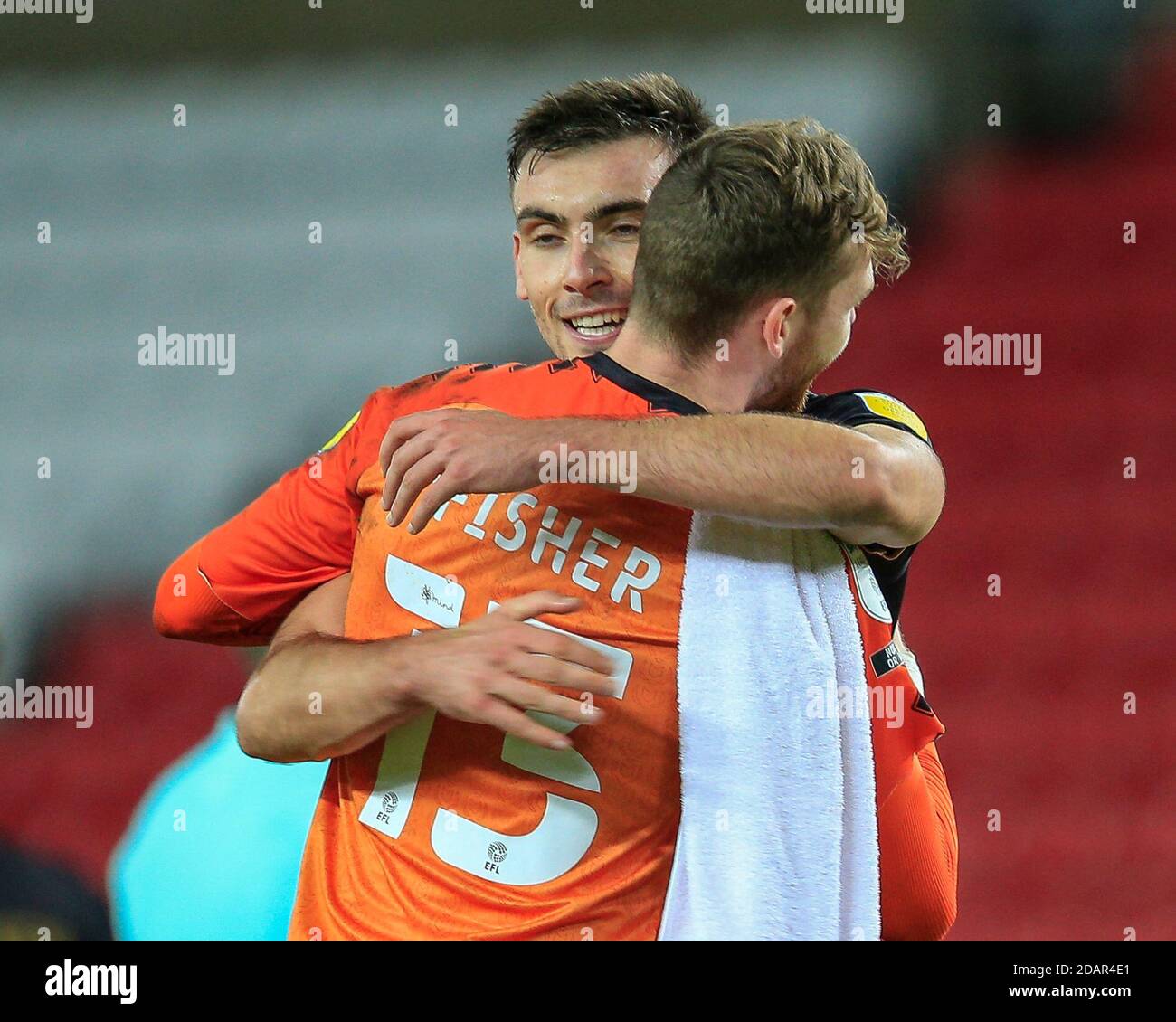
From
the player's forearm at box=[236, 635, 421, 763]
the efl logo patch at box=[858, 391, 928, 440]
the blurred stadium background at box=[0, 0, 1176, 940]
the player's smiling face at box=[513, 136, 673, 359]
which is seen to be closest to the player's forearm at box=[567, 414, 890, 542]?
the efl logo patch at box=[858, 391, 928, 440]

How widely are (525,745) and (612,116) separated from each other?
686 millimetres

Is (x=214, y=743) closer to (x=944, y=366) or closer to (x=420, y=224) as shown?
(x=420, y=224)

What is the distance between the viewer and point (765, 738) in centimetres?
90

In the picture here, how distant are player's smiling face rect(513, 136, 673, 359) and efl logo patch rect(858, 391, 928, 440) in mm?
334

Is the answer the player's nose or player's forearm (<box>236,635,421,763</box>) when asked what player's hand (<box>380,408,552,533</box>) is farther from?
the player's nose

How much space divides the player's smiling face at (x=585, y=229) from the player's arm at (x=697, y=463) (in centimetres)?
42

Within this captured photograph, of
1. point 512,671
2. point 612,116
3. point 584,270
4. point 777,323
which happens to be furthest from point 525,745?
point 612,116

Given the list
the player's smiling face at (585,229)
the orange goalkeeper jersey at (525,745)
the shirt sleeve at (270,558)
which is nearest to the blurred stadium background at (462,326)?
the player's smiling face at (585,229)

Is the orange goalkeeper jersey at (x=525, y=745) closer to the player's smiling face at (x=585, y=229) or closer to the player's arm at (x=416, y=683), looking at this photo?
the player's arm at (x=416, y=683)

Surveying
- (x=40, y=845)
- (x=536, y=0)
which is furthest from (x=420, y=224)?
(x=40, y=845)

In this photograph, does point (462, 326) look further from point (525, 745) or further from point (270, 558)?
point (525, 745)

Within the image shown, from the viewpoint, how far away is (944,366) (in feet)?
6.70

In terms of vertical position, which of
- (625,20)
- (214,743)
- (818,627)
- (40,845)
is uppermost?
(625,20)

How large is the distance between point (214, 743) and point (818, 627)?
3.15 feet
